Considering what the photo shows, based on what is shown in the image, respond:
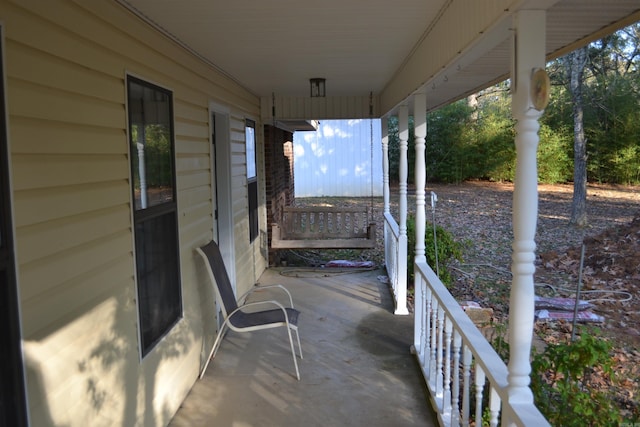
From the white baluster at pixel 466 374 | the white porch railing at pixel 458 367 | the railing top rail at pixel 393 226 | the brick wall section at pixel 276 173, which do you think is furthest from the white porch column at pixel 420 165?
the brick wall section at pixel 276 173

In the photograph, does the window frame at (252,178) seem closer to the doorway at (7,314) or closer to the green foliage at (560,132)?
the doorway at (7,314)

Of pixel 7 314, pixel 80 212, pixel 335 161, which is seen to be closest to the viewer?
pixel 7 314

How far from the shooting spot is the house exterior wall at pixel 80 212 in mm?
2025

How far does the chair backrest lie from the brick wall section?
359 cm

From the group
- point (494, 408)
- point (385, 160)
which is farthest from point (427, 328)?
point (385, 160)

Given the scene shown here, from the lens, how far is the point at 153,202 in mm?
3496

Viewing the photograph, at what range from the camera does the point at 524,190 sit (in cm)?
202

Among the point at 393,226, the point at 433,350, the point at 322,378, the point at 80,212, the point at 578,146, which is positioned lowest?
the point at 322,378

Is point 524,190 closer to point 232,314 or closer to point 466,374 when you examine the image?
point 466,374

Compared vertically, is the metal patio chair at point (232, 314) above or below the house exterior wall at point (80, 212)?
below

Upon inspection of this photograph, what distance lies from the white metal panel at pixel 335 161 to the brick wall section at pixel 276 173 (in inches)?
363

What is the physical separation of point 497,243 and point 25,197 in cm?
961

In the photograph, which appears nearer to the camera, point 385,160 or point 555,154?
point 385,160

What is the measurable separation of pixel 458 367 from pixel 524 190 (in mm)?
1459
